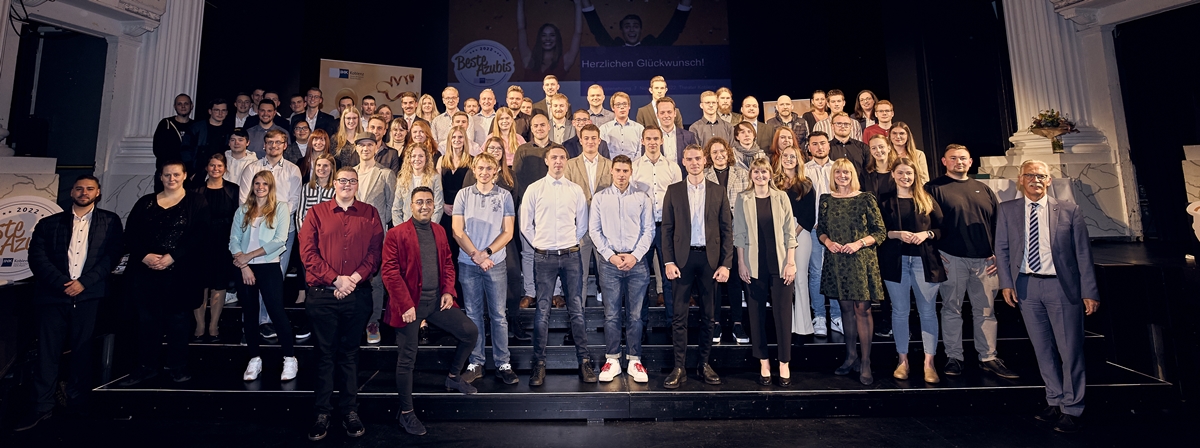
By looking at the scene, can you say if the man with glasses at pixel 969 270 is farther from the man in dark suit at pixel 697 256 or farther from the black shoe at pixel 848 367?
the man in dark suit at pixel 697 256

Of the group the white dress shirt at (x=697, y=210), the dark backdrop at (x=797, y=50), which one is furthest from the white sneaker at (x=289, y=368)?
the dark backdrop at (x=797, y=50)

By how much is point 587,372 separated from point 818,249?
225 centimetres

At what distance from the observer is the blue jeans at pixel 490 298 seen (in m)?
3.52

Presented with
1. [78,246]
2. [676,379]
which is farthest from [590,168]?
[78,246]

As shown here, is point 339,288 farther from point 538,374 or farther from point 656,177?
point 656,177

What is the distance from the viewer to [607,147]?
471 centimetres

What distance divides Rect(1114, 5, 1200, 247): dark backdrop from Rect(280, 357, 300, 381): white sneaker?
31.3 feet

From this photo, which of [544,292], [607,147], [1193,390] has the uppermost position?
[607,147]

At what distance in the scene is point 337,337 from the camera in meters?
3.05

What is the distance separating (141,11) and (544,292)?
22.0ft

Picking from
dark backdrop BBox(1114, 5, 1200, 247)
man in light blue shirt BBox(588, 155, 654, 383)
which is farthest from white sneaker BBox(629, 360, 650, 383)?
dark backdrop BBox(1114, 5, 1200, 247)

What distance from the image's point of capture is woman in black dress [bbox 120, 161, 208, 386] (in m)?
3.48

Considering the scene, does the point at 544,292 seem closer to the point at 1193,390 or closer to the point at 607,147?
the point at 607,147

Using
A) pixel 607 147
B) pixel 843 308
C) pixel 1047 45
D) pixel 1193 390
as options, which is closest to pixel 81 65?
pixel 607 147
